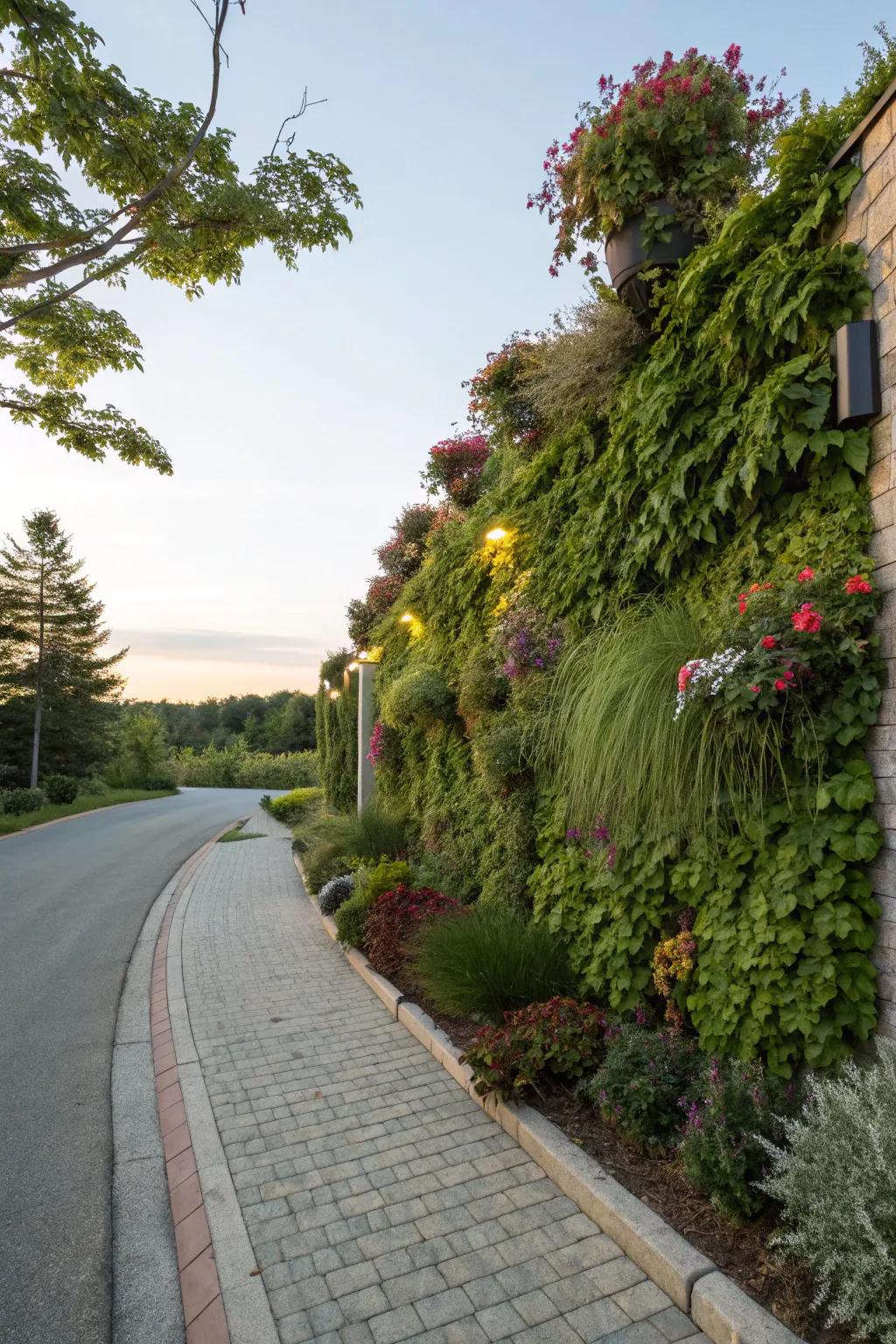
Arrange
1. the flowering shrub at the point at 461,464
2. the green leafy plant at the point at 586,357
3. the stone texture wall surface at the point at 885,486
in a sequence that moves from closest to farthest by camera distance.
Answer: the stone texture wall surface at the point at 885,486
the green leafy plant at the point at 586,357
the flowering shrub at the point at 461,464

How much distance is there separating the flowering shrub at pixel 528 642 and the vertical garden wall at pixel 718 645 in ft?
0.07

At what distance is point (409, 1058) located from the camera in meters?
3.86

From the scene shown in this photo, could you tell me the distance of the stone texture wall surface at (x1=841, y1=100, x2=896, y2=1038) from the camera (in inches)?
95.0

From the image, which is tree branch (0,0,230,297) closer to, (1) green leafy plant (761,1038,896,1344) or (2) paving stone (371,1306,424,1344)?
(2) paving stone (371,1306,424,1344)

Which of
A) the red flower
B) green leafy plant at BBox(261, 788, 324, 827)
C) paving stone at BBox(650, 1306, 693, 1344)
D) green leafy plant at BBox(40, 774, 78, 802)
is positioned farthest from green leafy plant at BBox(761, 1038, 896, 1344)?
green leafy plant at BBox(40, 774, 78, 802)

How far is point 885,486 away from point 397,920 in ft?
14.3

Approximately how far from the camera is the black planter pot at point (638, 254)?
3910mm

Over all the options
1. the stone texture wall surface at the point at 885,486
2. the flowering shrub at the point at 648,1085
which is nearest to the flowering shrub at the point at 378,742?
the flowering shrub at the point at 648,1085

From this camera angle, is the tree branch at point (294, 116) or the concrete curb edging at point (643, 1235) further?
the tree branch at point (294, 116)

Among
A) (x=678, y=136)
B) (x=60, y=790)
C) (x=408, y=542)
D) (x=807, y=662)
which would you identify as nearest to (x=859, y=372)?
(x=807, y=662)

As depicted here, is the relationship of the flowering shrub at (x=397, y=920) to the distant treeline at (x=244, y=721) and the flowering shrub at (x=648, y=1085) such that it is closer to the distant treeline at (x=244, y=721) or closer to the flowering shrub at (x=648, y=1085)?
the flowering shrub at (x=648, y=1085)

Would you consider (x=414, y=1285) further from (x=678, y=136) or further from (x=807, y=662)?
(x=678, y=136)

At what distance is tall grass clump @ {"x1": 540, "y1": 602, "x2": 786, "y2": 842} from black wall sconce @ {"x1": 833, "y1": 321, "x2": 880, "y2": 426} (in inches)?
41.8

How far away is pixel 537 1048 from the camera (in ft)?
10.5
